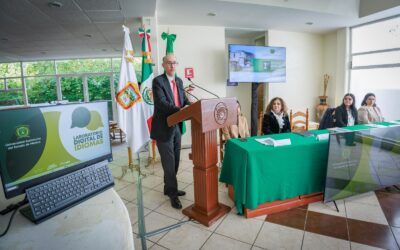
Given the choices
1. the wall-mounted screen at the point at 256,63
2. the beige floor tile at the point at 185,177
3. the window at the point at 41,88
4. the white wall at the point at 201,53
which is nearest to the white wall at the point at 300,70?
the wall-mounted screen at the point at 256,63

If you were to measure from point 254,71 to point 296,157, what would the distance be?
3.22 metres

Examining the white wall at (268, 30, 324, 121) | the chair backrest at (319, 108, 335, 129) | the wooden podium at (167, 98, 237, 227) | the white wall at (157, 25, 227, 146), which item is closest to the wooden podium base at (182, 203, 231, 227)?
the wooden podium at (167, 98, 237, 227)

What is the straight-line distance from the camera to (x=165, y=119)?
Result: 2.26 meters

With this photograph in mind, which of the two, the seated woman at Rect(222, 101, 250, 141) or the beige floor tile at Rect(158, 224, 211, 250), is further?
the seated woman at Rect(222, 101, 250, 141)

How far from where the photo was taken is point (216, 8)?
376 cm

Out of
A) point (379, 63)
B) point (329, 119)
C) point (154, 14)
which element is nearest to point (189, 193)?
point (329, 119)

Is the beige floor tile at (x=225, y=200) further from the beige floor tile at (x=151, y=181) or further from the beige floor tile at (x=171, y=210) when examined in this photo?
the beige floor tile at (x=151, y=181)

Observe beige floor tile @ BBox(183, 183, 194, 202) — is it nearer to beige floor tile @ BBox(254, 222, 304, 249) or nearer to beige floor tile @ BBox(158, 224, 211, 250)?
beige floor tile @ BBox(158, 224, 211, 250)

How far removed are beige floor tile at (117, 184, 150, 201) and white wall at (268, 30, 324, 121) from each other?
408 cm

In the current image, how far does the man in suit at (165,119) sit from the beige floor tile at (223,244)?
0.61 meters

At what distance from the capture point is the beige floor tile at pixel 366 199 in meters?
2.29

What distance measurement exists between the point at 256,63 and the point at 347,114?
86.3 inches

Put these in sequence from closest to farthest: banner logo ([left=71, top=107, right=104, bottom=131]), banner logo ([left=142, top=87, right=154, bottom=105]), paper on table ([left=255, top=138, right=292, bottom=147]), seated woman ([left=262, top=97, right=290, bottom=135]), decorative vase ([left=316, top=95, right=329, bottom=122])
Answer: banner logo ([left=71, top=107, right=104, bottom=131]) → paper on table ([left=255, top=138, right=292, bottom=147]) → seated woman ([left=262, top=97, right=290, bottom=135]) → banner logo ([left=142, top=87, right=154, bottom=105]) → decorative vase ([left=316, top=95, right=329, bottom=122])

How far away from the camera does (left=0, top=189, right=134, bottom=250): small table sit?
26.5 inches
